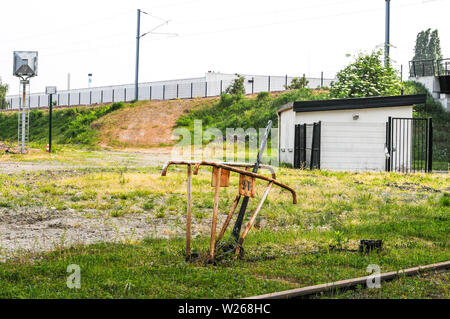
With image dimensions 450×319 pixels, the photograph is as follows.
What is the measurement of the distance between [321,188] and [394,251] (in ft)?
22.1

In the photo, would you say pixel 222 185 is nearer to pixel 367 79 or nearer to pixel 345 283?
pixel 345 283

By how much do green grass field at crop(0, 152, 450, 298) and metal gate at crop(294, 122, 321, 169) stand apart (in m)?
6.51

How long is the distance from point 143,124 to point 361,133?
29.9 metres

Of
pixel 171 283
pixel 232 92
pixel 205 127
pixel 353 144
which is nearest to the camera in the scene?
pixel 171 283

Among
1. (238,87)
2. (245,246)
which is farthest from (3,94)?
(245,246)

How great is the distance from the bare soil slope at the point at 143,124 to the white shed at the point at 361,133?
76.2 feet

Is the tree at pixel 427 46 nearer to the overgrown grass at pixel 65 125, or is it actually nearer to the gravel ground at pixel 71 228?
the overgrown grass at pixel 65 125

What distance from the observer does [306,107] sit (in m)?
20.8

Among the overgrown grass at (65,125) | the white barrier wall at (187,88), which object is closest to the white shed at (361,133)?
the overgrown grass at (65,125)

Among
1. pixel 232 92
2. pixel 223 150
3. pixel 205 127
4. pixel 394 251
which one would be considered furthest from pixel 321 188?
pixel 232 92

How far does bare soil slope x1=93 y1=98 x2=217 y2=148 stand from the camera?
143 feet

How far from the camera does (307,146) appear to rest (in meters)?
21.2
